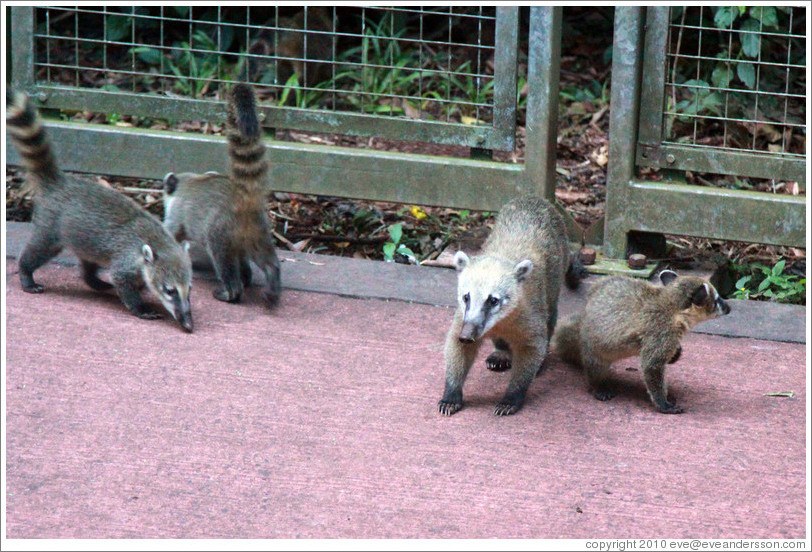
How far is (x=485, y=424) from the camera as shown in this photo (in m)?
4.34

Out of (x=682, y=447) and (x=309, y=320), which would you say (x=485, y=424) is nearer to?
(x=682, y=447)

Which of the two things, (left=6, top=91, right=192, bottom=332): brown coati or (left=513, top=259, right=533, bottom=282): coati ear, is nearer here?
(left=513, top=259, right=533, bottom=282): coati ear

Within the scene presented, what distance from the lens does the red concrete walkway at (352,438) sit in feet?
11.8

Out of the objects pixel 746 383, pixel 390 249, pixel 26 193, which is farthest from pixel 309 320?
pixel 26 193

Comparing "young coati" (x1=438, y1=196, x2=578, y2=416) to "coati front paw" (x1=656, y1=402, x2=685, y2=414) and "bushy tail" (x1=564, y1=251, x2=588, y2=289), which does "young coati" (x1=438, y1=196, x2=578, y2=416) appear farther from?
"bushy tail" (x1=564, y1=251, x2=588, y2=289)

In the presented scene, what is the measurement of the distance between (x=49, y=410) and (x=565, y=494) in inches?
85.0

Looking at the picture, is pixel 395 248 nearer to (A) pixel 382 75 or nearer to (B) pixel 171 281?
(B) pixel 171 281

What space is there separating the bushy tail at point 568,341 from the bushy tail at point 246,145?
1.75 meters

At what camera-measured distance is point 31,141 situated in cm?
544

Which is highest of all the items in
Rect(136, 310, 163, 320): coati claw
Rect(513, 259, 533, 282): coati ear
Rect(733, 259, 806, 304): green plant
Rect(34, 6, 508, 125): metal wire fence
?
Rect(34, 6, 508, 125): metal wire fence

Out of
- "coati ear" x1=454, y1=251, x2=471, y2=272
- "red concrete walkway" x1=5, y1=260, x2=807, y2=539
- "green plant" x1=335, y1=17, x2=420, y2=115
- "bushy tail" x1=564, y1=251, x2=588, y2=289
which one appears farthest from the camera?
"green plant" x1=335, y1=17, x2=420, y2=115

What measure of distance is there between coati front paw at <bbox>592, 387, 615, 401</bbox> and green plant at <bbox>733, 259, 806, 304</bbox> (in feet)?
5.63

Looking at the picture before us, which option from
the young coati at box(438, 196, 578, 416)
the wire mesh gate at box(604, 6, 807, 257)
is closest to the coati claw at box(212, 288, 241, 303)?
the young coati at box(438, 196, 578, 416)

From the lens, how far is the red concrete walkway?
361 cm
